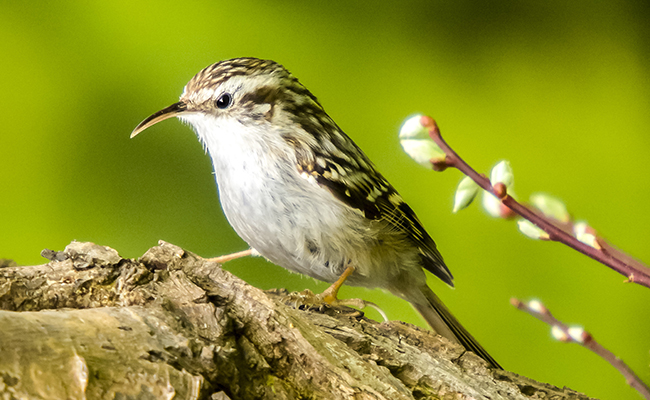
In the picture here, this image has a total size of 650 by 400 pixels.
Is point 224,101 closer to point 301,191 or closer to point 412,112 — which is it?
point 301,191

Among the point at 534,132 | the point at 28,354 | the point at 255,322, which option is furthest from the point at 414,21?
the point at 28,354

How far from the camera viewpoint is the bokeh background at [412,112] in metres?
1.60

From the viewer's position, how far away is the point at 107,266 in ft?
2.55

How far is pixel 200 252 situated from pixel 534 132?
1.16 meters

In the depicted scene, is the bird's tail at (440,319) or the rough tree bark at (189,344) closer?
the rough tree bark at (189,344)

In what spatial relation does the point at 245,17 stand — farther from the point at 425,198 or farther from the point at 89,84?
the point at 425,198

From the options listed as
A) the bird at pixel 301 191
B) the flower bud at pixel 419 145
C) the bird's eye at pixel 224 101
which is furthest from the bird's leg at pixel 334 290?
the flower bud at pixel 419 145

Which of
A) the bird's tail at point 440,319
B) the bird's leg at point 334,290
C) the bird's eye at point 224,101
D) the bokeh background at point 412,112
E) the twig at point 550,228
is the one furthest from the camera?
the bokeh background at point 412,112

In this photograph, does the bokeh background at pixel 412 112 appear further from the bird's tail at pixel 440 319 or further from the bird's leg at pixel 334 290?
the bird's leg at pixel 334 290

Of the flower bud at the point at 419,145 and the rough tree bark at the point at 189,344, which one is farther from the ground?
the flower bud at the point at 419,145

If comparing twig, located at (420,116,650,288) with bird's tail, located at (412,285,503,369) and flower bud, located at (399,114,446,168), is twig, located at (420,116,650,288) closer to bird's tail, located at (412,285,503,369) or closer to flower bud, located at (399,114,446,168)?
flower bud, located at (399,114,446,168)

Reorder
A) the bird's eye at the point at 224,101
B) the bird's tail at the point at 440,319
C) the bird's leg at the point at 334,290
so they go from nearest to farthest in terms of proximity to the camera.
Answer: the bird's leg at the point at 334,290 < the bird's eye at the point at 224,101 < the bird's tail at the point at 440,319

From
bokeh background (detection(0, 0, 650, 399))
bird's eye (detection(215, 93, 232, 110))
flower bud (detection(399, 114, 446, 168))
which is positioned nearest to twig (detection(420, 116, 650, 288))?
flower bud (detection(399, 114, 446, 168))

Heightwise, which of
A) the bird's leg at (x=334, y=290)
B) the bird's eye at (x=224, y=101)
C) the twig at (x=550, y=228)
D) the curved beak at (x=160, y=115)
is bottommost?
the bird's leg at (x=334, y=290)
